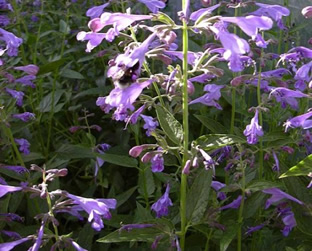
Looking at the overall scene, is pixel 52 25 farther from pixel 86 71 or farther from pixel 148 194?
pixel 148 194

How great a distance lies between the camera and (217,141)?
69.7 inches

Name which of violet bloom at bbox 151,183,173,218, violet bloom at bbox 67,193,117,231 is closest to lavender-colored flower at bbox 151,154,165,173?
violet bloom at bbox 67,193,117,231

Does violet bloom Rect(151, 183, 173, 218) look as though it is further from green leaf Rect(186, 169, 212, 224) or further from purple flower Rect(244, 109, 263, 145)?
purple flower Rect(244, 109, 263, 145)

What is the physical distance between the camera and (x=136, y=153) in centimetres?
182

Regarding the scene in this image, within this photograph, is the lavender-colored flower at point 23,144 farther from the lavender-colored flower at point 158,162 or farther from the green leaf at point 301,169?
the green leaf at point 301,169

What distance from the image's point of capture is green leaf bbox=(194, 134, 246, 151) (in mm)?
1735

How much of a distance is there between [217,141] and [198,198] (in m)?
0.22

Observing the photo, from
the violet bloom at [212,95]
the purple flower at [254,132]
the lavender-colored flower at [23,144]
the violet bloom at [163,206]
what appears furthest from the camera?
the lavender-colored flower at [23,144]

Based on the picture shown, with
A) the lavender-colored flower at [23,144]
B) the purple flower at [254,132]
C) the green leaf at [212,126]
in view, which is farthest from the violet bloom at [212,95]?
the lavender-colored flower at [23,144]

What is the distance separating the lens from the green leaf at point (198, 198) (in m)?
1.85

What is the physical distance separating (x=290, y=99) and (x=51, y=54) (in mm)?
2462

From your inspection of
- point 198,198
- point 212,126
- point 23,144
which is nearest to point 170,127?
point 198,198

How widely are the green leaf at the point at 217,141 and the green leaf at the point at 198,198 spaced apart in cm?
13

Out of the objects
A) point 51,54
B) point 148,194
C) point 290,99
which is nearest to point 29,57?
point 51,54
